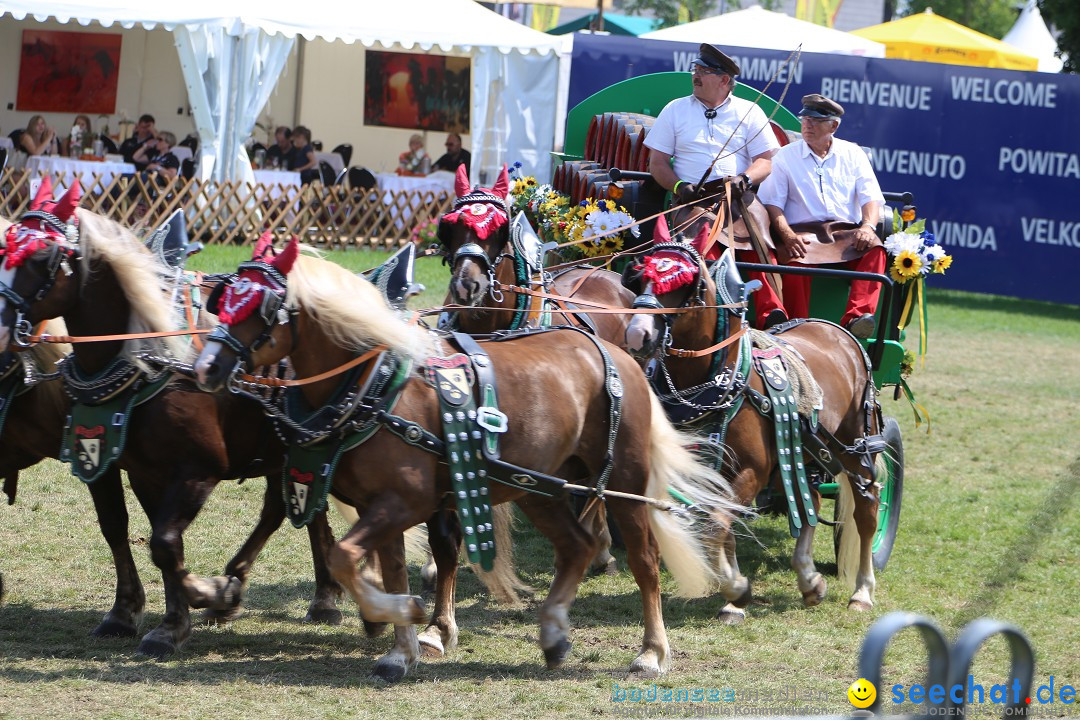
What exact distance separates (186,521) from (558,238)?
10.3 feet

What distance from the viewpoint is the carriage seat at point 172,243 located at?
204 inches

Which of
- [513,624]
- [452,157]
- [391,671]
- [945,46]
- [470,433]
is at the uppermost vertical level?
[945,46]

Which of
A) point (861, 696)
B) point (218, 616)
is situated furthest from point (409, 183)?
point (861, 696)

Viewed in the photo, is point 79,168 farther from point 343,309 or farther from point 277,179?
point 343,309

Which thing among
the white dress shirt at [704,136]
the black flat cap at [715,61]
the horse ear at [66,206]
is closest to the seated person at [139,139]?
the white dress shirt at [704,136]

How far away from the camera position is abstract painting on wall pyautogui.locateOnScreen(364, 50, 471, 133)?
68.4ft

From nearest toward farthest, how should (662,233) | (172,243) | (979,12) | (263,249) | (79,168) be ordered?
(263,249), (172,243), (662,233), (79,168), (979,12)

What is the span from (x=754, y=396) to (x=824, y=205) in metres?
1.68

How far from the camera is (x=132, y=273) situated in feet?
15.7

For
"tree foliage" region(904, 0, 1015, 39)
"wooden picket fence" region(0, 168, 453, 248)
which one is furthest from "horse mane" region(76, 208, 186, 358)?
"tree foliage" region(904, 0, 1015, 39)

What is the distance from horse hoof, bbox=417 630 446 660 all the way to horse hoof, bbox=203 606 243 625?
31.2 inches

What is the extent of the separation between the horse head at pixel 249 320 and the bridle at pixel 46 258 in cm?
66

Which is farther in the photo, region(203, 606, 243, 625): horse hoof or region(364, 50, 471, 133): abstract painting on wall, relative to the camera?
region(364, 50, 471, 133): abstract painting on wall

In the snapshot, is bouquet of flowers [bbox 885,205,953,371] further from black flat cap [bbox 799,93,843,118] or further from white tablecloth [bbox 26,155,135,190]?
white tablecloth [bbox 26,155,135,190]
